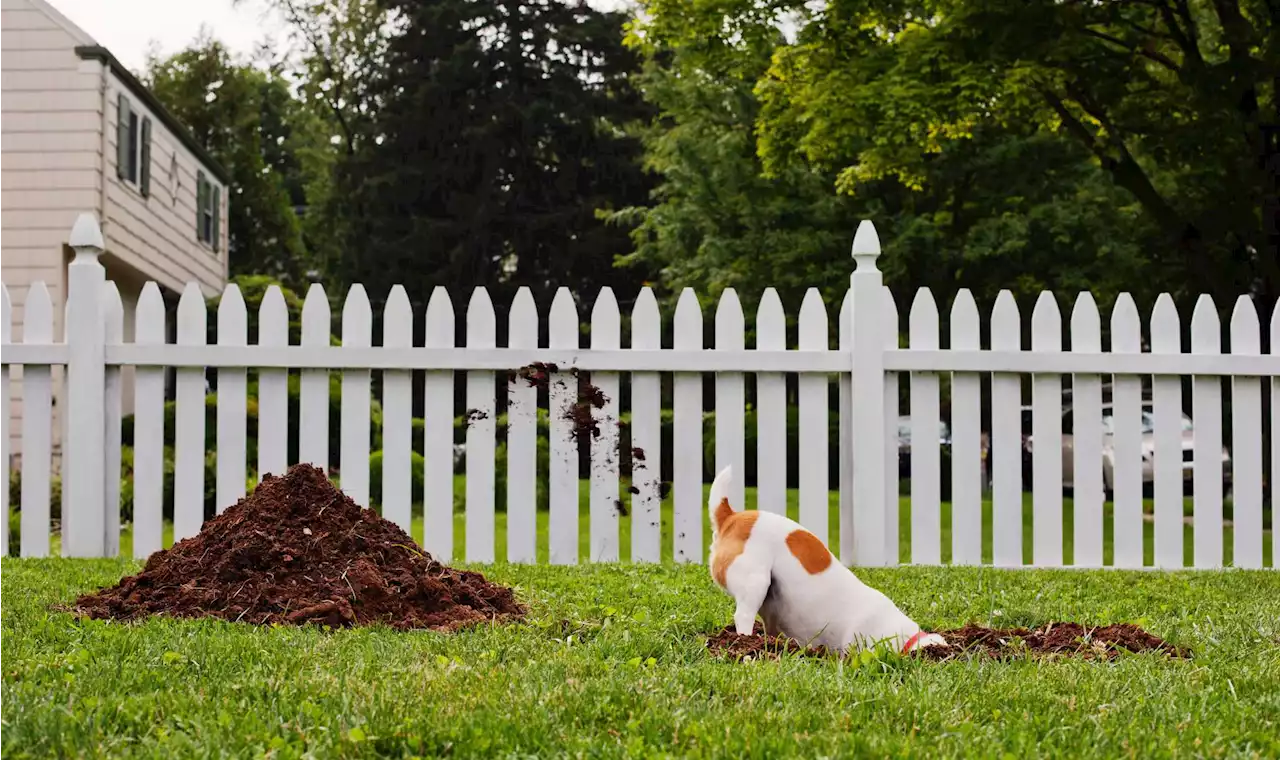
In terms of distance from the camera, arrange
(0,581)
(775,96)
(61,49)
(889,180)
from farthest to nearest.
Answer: (889,180) < (61,49) < (775,96) < (0,581)

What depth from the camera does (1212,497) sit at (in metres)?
6.42

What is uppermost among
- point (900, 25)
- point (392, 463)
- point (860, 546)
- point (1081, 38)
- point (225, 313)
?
point (900, 25)

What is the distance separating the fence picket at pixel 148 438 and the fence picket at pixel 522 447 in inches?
66.0

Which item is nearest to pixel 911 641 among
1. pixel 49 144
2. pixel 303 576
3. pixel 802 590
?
pixel 802 590

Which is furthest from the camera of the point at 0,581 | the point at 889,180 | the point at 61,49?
the point at 889,180

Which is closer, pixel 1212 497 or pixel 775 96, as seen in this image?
pixel 1212 497

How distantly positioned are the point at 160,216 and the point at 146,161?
37.5 inches

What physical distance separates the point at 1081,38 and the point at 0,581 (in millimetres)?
8597

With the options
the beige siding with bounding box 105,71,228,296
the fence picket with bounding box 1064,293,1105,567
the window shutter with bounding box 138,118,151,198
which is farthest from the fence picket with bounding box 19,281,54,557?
the window shutter with bounding box 138,118,151,198

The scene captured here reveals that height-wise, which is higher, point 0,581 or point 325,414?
point 325,414

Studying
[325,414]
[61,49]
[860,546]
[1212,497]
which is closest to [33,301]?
[325,414]

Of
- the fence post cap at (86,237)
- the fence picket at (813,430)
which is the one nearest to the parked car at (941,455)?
the fence picket at (813,430)

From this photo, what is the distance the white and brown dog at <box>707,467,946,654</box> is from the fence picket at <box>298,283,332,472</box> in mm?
2938

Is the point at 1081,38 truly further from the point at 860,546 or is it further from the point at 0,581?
the point at 0,581
